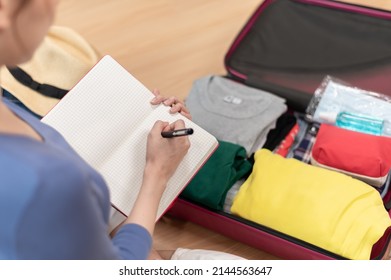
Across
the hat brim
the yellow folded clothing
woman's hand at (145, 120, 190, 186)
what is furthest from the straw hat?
the yellow folded clothing

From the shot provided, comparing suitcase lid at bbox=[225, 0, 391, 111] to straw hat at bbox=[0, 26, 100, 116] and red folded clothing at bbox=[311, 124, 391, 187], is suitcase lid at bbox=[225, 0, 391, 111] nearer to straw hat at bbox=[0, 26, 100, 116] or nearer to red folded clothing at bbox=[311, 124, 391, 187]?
red folded clothing at bbox=[311, 124, 391, 187]

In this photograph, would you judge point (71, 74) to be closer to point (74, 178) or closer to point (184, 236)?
point (184, 236)

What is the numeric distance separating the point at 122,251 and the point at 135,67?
985mm

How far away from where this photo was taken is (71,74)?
1146 mm

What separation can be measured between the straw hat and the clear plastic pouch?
0.56 meters

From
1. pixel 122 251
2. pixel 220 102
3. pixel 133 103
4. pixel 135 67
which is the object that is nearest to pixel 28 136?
pixel 122 251

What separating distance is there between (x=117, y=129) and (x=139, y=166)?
0.29ft

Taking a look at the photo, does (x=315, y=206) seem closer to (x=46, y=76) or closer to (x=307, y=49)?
(x=307, y=49)

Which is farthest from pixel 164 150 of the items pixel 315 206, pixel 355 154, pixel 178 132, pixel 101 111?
pixel 355 154

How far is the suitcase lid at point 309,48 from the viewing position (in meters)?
1.29

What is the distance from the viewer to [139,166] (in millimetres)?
912

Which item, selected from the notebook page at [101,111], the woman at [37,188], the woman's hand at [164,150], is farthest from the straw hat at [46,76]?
the woman at [37,188]

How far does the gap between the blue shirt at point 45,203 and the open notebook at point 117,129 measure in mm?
409

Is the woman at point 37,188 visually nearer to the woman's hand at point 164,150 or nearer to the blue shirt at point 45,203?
the blue shirt at point 45,203
